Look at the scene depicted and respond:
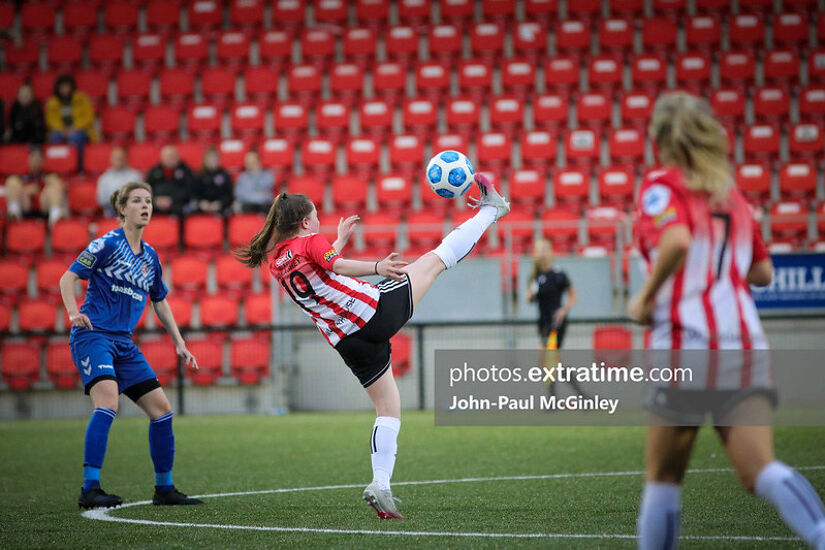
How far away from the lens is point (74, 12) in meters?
20.6

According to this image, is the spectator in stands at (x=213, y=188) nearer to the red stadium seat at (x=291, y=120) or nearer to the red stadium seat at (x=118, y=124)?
the red stadium seat at (x=291, y=120)

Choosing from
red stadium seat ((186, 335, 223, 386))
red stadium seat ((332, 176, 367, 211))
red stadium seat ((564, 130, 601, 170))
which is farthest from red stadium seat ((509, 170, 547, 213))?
red stadium seat ((186, 335, 223, 386))

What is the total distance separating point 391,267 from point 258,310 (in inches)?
374

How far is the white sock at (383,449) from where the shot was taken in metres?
5.60

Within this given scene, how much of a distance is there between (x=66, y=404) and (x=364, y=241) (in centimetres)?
486

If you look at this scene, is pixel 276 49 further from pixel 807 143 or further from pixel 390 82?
pixel 807 143

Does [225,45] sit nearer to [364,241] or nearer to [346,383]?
[364,241]

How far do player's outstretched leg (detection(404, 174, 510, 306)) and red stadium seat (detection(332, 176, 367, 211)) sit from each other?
1069cm

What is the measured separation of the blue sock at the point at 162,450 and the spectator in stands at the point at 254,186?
8792mm

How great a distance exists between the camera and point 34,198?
1623cm

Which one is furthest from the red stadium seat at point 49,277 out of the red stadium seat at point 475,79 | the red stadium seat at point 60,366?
the red stadium seat at point 475,79

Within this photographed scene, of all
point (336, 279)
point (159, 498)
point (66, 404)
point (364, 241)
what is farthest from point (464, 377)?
point (336, 279)

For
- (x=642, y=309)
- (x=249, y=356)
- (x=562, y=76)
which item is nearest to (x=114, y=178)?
(x=249, y=356)

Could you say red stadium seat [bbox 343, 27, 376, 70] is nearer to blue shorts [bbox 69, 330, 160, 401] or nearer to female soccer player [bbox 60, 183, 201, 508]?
female soccer player [bbox 60, 183, 201, 508]
